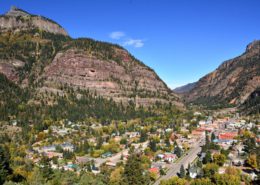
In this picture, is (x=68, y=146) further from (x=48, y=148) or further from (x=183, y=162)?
(x=183, y=162)

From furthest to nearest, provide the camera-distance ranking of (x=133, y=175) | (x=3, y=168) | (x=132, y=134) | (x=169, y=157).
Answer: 1. (x=132, y=134)
2. (x=169, y=157)
3. (x=133, y=175)
4. (x=3, y=168)

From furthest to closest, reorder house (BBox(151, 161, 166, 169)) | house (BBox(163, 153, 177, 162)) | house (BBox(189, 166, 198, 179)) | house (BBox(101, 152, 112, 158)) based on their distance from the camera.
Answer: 1. house (BBox(101, 152, 112, 158))
2. house (BBox(163, 153, 177, 162))
3. house (BBox(151, 161, 166, 169))
4. house (BBox(189, 166, 198, 179))

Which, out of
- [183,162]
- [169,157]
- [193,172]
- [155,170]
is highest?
[169,157]

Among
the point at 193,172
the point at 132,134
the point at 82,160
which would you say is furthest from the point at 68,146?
the point at 193,172

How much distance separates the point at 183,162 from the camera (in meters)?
77.9

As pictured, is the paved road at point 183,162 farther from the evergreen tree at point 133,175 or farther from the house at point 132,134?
the house at point 132,134

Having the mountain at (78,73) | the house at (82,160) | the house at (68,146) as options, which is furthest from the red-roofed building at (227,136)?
the mountain at (78,73)

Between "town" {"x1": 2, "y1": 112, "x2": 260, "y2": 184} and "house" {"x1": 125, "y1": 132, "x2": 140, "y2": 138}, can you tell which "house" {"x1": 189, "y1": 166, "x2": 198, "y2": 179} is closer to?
"town" {"x1": 2, "y1": 112, "x2": 260, "y2": 184}

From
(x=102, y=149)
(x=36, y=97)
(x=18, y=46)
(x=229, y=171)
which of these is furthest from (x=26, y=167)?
(x=18, y=46)

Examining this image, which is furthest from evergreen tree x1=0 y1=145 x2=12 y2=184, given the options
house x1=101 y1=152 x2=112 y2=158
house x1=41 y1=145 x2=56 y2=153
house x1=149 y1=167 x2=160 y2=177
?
house x1=41 y1=145 x2=56 y2=153

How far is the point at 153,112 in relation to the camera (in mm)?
158875

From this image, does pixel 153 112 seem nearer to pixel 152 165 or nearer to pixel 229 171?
pixel 152 165

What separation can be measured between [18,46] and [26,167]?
151 m

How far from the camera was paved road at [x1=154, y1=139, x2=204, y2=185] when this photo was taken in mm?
66606
